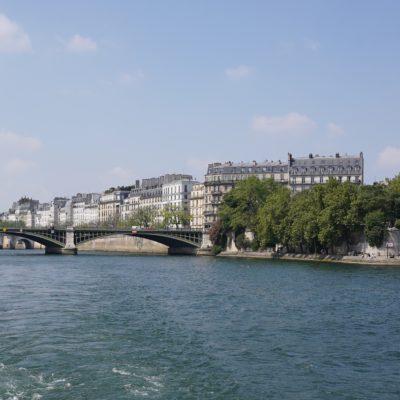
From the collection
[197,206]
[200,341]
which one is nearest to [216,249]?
[197,206]

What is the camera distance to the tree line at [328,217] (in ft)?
277

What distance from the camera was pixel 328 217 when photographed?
279 feet

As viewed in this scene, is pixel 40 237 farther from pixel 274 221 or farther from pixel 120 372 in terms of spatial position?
pixel 120 372

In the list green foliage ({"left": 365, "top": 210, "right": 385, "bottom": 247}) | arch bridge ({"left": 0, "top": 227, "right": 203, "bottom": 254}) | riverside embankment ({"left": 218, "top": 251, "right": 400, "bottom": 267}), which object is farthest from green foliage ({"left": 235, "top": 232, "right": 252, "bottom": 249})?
green foliage ({"left": 365, "top": 210, "right": 385, "bottom": 247})

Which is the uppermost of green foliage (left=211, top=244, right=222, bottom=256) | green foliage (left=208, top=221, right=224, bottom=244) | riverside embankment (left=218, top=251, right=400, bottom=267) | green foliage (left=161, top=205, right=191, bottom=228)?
green foliage (left=161, top=205, right=191, bottom=228)

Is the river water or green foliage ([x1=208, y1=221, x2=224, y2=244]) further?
green foliage ([x1=208, y1=221, x2=224, y2=244])

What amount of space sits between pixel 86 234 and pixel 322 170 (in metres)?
47.1

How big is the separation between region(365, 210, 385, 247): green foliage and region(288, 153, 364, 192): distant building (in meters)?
55.8

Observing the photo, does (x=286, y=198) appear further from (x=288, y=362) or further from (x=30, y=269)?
(x=288, y=362)

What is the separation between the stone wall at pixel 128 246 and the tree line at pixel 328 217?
34.1 meters

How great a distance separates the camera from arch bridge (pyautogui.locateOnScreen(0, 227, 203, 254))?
119 metres

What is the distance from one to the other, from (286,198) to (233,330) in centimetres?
6997

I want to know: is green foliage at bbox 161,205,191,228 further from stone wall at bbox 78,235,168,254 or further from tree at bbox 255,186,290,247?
tree at bbox 255,186,290,247

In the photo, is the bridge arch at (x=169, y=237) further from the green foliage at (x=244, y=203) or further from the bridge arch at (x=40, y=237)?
the green foliage at (x=244, y=203)
